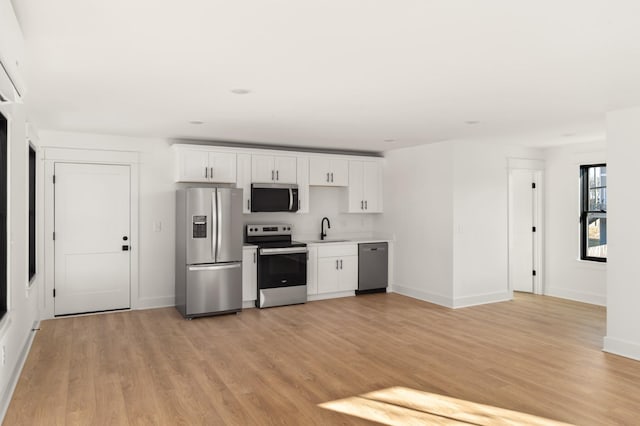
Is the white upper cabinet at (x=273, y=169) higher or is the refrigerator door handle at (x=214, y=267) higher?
the white upper cabinet at (x=273, y=169)

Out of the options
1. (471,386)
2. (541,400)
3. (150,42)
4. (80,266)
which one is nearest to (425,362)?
(471,386)

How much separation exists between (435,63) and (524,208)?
5122 mm

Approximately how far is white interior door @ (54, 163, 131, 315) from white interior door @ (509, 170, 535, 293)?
5802mm

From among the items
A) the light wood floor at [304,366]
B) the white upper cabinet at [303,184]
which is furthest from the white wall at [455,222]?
the white upper cabinet at [303,184]

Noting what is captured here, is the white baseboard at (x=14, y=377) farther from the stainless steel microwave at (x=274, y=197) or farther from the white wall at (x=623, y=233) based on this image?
the white wall at (x=623, y=233)

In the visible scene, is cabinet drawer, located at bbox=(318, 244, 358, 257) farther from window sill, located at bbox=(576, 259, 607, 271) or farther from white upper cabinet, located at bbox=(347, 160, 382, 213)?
window sill, located at bbox=(576, 259, 607, 271)

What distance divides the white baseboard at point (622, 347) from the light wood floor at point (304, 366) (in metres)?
0.13

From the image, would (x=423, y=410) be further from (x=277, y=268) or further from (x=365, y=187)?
(x=365, y=187)

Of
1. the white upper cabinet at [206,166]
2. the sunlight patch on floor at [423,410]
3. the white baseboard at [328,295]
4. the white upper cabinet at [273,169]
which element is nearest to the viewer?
the sunlight patch on floor at [423,410]

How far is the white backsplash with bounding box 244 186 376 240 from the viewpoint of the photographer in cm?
702

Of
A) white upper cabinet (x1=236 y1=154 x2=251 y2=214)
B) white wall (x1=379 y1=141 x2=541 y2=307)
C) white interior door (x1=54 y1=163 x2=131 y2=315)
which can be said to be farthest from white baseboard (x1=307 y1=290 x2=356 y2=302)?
white interior door (x1=54 y1=163 x2=131 y2=315)

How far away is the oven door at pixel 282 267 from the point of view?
6.11 meters

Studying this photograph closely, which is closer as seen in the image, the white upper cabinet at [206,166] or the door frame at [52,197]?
the door frame at [52,197]

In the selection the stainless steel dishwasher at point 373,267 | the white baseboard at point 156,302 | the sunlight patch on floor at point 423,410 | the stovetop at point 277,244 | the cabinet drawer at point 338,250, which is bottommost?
the sunlight patch on floor at point 423,410
